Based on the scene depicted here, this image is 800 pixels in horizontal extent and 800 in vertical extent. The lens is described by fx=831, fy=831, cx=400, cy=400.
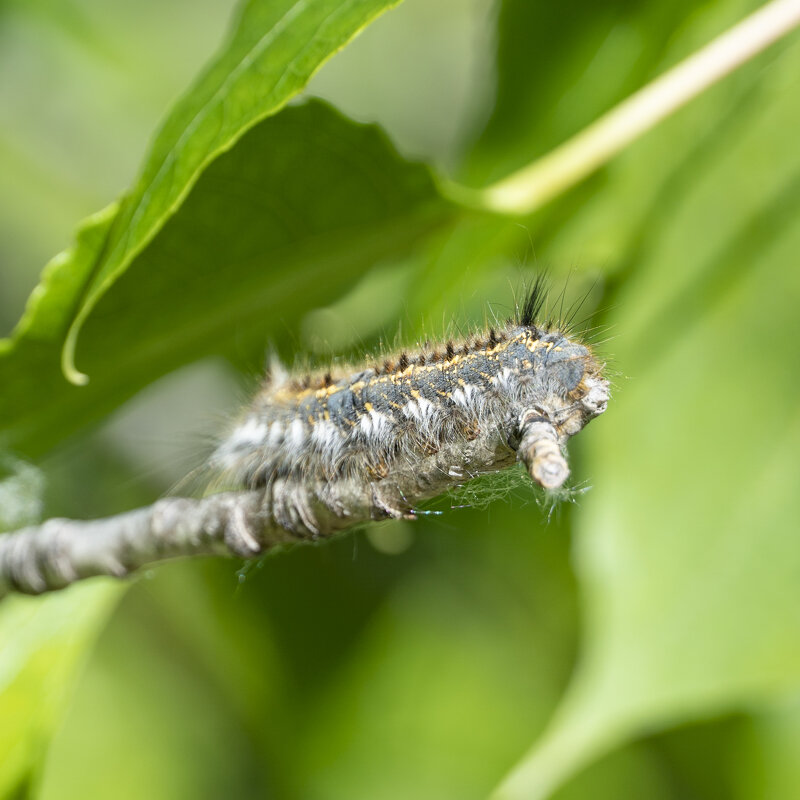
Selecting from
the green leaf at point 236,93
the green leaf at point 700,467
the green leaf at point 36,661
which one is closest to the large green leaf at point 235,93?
the green leaf at point 236,93

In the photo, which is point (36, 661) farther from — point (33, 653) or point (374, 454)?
point (374, 454)

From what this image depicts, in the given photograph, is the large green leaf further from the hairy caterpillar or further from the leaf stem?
the leaf stem

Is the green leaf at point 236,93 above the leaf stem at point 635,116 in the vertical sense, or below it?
below

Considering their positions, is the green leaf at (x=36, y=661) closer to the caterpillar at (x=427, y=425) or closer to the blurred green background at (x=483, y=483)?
the blurred green background at (x=483, y=483)

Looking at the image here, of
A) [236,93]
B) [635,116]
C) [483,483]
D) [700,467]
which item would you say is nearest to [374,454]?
[483,483]

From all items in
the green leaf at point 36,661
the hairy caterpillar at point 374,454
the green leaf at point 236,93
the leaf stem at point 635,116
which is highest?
the leaf stem at point 635,116

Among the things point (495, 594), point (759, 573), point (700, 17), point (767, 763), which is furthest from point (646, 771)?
point (700, 17)

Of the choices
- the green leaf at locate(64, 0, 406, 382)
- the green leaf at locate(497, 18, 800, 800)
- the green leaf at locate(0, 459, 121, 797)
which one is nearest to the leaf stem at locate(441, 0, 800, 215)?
the green leaf at locate(497, 18, 800, 800)

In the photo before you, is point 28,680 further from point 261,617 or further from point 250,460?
point 261,617
